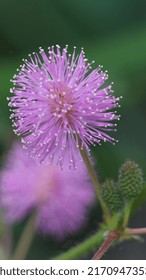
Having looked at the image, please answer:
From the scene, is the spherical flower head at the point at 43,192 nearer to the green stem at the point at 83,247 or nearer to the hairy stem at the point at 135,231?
the green stem at the point at 83,247

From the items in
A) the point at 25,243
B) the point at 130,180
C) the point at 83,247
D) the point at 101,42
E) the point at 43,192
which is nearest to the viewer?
the point at 130,180

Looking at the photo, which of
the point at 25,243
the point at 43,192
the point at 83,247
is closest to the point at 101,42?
the point at 43,192

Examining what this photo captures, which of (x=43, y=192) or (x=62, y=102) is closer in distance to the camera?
(x=62, y=102)

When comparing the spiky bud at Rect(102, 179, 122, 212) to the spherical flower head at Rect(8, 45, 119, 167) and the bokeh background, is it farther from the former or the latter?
the bokeh background

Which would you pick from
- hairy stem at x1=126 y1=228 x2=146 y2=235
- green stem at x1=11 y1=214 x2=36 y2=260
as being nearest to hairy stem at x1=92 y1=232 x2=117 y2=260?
hairy stem at x1=126 y1=228 x2=146 y2=235

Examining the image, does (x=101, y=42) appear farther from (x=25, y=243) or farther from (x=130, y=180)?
(x=130, y=180)

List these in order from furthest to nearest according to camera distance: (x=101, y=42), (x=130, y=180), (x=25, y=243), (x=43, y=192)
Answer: (x=101, y=42) → (x=43, y=192) → (x=25, y=243) → (x=130, y=180)
